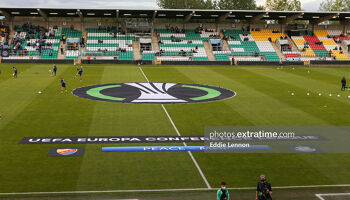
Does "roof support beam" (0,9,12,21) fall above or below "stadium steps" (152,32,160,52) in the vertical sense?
above

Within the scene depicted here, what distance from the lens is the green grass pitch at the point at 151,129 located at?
1587cm

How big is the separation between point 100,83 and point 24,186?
27491 mm

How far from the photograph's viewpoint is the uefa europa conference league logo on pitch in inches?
1292

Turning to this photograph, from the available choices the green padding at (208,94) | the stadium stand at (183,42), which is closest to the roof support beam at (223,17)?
the stadium stand at (183,42)

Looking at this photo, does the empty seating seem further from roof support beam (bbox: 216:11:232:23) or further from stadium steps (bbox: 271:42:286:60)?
stadium steps (bbox: 271:42:286:60)

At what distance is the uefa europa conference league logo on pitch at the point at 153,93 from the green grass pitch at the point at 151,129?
149 cm

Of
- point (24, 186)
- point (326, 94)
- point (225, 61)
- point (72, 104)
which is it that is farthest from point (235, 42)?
point (24, 186)

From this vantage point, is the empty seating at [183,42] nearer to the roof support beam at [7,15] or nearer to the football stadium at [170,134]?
the football stadium at [170,134]

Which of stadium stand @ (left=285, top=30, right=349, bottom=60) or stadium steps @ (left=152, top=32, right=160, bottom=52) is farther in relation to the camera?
stadium stand @ (left=285, top=30, right=349, bottom=60)

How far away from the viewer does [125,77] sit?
47.2 meters

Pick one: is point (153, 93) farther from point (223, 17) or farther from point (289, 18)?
point (289, 18)

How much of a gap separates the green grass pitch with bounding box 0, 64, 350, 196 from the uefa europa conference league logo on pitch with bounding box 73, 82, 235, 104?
1.49 m

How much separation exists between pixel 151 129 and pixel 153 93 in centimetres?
1290

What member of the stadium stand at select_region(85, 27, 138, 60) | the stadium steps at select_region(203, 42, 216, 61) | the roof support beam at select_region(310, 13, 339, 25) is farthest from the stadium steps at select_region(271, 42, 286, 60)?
the stadium stand at select_region(85, 27, 138, 60)
